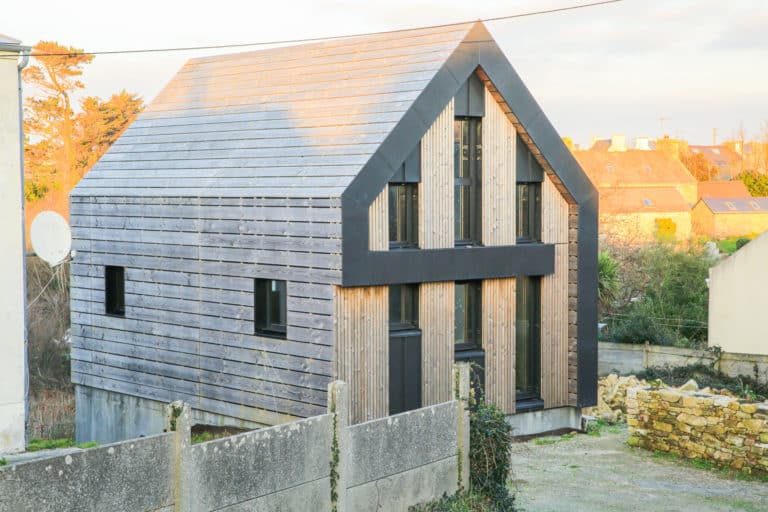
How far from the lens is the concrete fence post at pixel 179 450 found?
28.9ft

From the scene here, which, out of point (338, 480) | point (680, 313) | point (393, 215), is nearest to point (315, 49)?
point (393, 215)

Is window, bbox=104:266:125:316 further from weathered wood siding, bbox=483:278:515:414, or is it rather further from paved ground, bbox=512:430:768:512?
paved ground, bbox=512:430:768:512

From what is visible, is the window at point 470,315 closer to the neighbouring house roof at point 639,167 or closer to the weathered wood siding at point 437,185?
the weathered wood siding at point 437,185

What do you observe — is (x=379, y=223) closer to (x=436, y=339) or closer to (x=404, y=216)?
(x=404, y=216)

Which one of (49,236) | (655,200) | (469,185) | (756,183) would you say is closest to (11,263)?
(49,236)

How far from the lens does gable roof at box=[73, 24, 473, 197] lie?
627 inches

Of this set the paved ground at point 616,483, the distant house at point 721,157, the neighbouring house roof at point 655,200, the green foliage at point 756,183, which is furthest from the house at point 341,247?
the distant house at point 721,157

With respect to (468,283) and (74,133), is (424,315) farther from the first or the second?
(74,133)

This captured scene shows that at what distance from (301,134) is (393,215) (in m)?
2.13

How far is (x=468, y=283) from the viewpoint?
56.9ft

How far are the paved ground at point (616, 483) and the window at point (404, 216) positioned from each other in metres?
3.81

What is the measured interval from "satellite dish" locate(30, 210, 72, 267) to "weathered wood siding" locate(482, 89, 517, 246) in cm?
673

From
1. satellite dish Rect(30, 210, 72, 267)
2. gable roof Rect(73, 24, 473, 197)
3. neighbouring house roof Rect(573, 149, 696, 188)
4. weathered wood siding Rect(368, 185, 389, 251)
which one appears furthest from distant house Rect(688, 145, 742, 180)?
satellite dish Rect(30, 210, 72, 267)

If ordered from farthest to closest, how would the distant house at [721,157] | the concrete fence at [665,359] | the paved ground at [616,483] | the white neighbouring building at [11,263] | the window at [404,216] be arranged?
the distant house at [721,157]
the concrete fence at [665,359]
the window at [404,216]
the white neighbouring building at [11,263]
the paved ground at [616,483]
